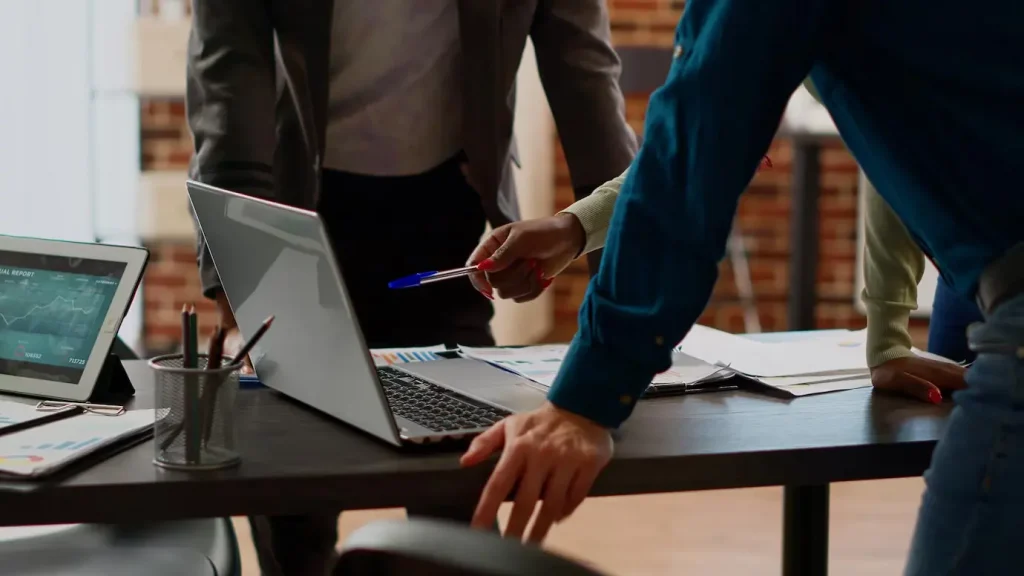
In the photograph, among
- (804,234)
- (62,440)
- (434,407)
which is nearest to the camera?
(62,440)

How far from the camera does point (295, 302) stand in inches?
38.7

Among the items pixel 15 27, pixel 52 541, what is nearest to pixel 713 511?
pixel 52 541

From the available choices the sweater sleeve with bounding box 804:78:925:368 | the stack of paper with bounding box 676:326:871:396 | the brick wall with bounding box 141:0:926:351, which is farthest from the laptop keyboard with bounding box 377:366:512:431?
the brick wall with bounding box 141:0:926:351

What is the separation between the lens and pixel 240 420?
105cm

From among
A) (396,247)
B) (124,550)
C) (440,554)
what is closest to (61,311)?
(124,550)

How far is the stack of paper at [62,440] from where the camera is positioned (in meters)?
0.88

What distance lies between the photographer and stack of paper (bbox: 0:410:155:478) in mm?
875

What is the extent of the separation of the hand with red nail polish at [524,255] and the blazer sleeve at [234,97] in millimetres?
417

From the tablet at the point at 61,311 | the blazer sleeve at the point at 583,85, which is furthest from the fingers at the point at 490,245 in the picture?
the blazer sleeve at the point at 583,85

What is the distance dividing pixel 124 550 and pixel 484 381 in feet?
1.55

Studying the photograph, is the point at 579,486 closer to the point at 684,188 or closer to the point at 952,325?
the point at 684,188

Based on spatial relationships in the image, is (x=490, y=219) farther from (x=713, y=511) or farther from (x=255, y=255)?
(x=713, y=511)

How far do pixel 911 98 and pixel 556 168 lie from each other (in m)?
4.15

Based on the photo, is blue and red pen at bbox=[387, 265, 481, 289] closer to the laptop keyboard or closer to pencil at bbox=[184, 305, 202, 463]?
the laptop keyboard
